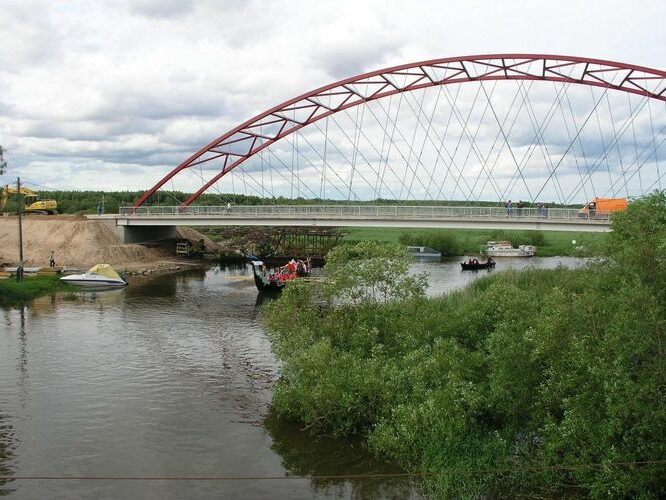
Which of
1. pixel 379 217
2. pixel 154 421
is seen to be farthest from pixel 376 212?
pixel 154 421

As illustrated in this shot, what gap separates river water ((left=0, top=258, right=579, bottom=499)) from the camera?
15.5 meters

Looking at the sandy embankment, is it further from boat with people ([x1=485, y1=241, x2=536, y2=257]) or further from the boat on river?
boat with people ([x1=485, y1=241, x2=536, y2=257])

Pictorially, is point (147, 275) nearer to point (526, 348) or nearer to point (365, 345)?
point (365, 345)

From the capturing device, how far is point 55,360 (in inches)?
1019

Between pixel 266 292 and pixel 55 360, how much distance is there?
2176 centimetres

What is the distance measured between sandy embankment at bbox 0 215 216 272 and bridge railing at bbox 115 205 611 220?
3905mm

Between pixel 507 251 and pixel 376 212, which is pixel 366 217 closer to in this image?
pixel 376 212

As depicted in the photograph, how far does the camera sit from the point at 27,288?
139 ft

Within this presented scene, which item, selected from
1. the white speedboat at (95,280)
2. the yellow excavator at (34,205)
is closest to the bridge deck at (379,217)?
the white speedboat at (95,280)

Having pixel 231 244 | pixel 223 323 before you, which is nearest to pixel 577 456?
pixel 223 323

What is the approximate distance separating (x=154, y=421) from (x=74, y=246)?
4384cm

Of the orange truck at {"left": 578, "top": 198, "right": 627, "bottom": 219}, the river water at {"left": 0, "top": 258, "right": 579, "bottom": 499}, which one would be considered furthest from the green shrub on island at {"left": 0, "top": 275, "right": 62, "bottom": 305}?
the orange truck at {"left": 578, "top": 198, "right": 627, "bottom": 219}

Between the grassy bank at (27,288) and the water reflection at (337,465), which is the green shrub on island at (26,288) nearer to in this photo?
the grassy bank at (27,288)

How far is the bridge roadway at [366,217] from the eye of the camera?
41.5 metres
